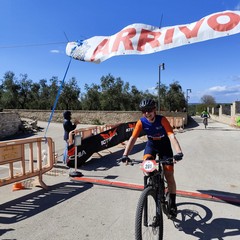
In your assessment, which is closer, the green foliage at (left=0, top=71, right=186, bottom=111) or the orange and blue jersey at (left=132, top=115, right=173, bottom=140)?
the orange and blue jersey at (left=132, top=115, right=173, bottom=140)

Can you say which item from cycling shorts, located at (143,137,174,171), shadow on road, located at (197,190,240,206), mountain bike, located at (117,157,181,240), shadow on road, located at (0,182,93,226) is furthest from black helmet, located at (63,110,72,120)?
mountain bike, located at (117,157,181,240)

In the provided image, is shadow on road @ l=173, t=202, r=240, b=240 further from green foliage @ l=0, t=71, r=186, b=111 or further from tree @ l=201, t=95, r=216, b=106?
tree @ l=201, t=95, r=216, b=106

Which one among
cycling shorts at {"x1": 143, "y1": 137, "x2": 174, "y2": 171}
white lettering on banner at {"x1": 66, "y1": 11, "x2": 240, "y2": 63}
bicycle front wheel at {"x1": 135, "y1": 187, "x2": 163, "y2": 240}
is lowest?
bicycle front wheel at {"x1": 135, "y1": 187, "x2": 163, "y2": 240}

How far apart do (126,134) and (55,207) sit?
8419 millimetres

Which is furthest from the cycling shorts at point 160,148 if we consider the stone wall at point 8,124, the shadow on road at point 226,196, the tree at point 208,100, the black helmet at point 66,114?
the tree at point 208,100

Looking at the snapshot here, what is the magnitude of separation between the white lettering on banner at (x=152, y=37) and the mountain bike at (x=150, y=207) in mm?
2198

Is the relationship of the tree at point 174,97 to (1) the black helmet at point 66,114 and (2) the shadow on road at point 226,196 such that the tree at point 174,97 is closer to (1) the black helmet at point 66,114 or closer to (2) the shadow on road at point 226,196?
(1) the black helmet at point 66,114

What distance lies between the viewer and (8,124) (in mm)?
19219

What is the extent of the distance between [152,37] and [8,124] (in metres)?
16.6

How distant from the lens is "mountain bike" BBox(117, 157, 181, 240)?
11.0 ft

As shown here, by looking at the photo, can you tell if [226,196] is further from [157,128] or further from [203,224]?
[157,128]

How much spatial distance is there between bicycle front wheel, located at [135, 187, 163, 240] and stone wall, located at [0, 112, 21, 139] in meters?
16.9

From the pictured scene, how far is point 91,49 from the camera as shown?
589 cm

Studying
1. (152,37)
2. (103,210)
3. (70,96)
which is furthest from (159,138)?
(70,96)
